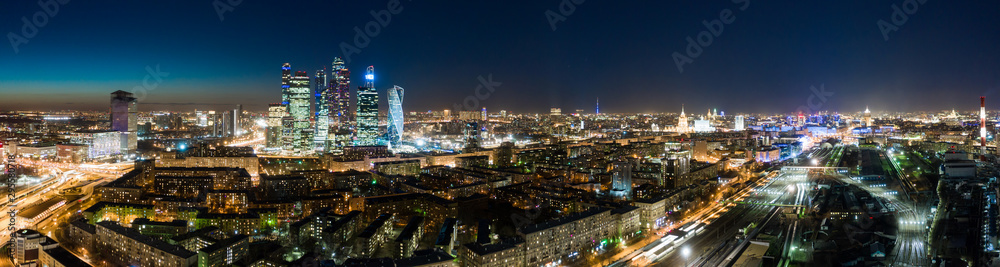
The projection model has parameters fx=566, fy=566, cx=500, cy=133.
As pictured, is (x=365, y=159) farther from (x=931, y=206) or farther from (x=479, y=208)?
(x=931, y=206)

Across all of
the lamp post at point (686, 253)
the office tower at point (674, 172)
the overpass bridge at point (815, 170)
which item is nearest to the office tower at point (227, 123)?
the office tower at point (674, 172)

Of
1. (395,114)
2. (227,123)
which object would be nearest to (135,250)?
(395,114)

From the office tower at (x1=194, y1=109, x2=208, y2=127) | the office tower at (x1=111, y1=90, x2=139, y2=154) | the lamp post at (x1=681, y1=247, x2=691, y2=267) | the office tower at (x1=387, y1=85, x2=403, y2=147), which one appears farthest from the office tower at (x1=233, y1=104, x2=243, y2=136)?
the lamp post at (x1=681, y1=247, x2=691, y2=267)

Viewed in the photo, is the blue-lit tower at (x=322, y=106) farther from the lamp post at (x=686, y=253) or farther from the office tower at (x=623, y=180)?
the lamp post at (x=686, y=253)

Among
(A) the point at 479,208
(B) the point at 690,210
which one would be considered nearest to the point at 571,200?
(A) the point at 479,208

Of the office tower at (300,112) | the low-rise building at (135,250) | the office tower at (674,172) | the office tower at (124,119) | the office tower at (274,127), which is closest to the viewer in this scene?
the low-rise building at (135,250)

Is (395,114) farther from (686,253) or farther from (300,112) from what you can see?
(686,253)

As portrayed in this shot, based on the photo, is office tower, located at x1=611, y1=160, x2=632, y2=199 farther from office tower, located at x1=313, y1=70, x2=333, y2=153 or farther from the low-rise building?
office tower, located at x1=313, y1=70, x2=333, y2=153
